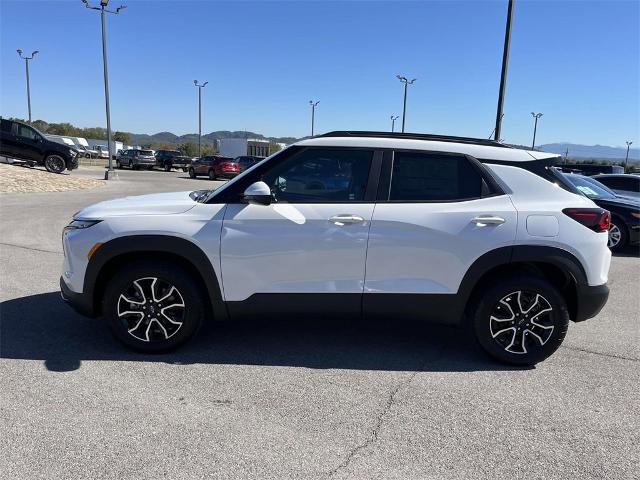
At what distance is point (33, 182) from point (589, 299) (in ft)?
62.2

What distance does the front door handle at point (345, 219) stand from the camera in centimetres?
375

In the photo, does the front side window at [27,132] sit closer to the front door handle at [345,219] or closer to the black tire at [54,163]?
the black tire at [54,163]

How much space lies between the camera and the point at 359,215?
3.77m

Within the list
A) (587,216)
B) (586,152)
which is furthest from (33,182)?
(586,152)

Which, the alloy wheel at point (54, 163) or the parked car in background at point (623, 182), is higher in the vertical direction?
the parked car in background at point (623, 182)

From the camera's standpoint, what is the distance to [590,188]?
1023 centimetres

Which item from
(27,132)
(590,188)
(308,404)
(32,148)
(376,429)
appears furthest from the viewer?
(32,148)

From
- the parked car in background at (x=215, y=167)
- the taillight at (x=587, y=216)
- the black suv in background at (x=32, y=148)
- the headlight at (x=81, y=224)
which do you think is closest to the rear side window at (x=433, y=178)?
the taillight at (x=587, y=216)

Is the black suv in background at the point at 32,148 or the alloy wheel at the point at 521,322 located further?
the black suv in background at the point at 32,148

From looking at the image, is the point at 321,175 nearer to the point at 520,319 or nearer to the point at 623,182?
the point at 520,319

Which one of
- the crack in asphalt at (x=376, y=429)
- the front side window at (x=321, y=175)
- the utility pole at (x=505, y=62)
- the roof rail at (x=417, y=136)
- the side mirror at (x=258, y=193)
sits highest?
the utility pole at (x=505, y=62)

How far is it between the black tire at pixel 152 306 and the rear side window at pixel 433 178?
5.87ft

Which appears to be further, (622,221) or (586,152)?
(586,152)

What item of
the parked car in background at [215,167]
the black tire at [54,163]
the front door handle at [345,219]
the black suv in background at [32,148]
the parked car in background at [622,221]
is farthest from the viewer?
the parked car in background at [215,167]
